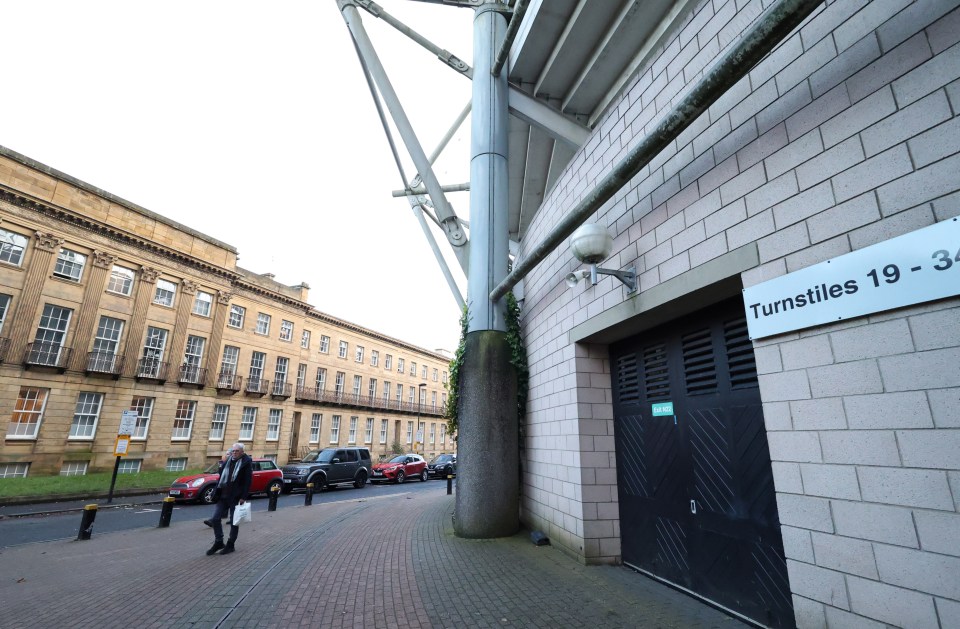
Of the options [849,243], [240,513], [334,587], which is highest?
[849,243]

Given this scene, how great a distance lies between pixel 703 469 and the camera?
4.61m

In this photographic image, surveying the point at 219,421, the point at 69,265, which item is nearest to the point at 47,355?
the point at 69,265

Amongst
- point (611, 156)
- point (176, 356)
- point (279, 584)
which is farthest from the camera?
point (176, 356)

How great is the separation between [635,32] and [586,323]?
→ 472 centimetres

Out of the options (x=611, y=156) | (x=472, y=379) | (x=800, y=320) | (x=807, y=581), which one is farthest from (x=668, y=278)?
(x=472, y=379)

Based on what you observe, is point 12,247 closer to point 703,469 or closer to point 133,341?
point 133,341

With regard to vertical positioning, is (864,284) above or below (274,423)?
above

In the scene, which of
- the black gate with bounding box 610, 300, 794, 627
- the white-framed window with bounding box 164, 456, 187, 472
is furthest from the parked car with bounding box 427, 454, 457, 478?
the black gate with bounding box 610, 300, 794, 627

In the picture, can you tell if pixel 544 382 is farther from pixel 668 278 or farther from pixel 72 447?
pixel 72 447

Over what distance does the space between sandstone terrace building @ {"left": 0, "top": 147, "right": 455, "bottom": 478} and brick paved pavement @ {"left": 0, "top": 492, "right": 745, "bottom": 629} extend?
1657 cm

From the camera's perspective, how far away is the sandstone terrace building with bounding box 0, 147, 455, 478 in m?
19.4

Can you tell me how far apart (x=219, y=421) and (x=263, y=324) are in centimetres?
730

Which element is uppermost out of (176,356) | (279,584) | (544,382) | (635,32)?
(635,32)

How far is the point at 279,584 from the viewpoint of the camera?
17.0ft
